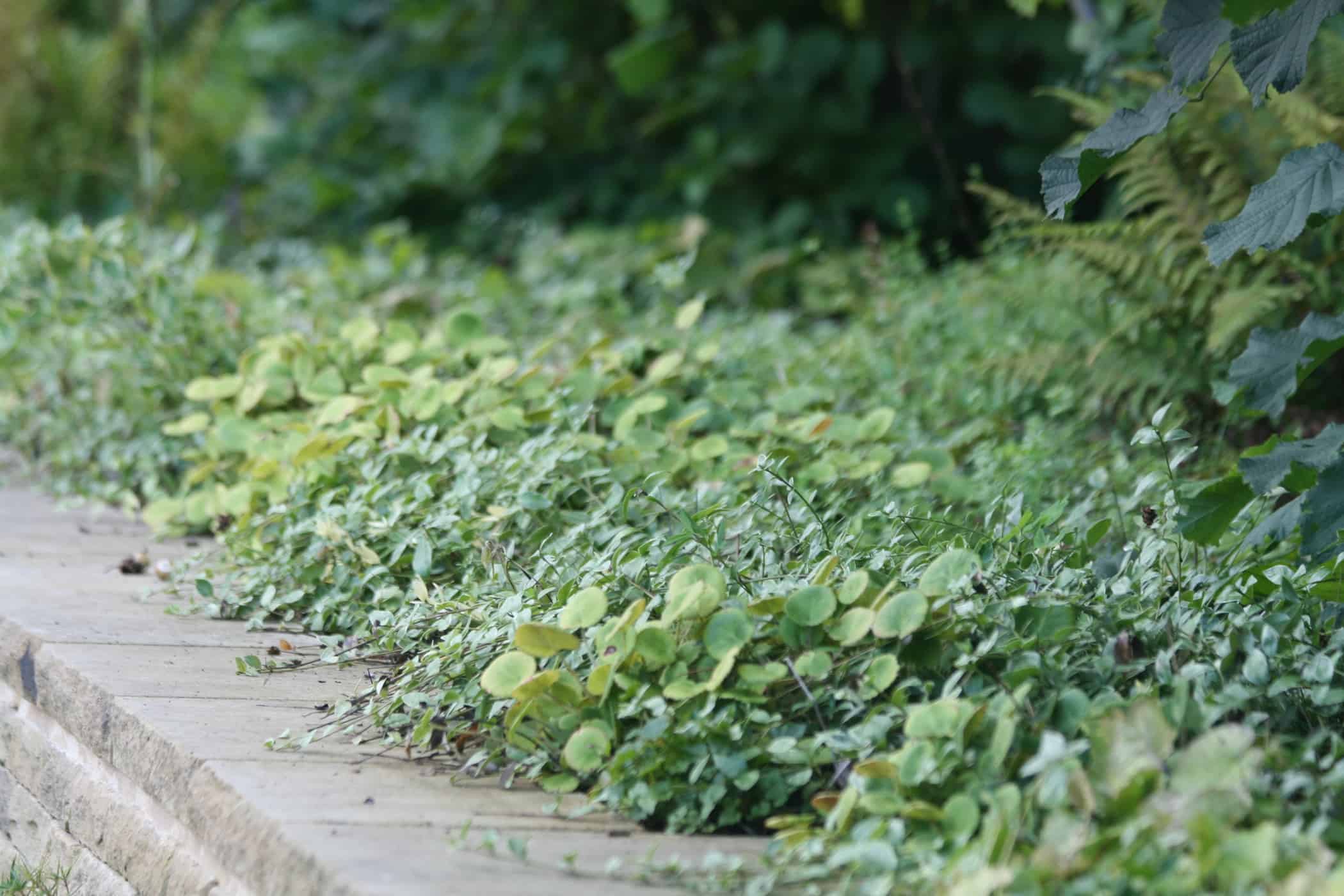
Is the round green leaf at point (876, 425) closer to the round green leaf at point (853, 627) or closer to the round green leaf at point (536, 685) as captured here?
the round green leaf at point (853, 627)

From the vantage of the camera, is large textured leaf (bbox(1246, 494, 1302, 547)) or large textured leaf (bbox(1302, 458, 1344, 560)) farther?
large textured leaf (bbox(1246, 494, 1302, 547))

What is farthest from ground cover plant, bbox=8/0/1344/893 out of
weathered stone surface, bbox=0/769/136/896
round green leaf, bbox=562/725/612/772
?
weathered stone surface, bbox=0/769/136/896

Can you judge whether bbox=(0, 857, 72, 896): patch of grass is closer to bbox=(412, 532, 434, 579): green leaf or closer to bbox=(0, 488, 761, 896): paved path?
bbox=(0, 488, 761, 896): paved path

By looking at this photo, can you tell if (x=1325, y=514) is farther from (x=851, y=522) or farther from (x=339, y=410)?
(x=339, y=410)

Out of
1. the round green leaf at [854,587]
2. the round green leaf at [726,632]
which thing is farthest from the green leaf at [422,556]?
the round green leaf at [854,587]

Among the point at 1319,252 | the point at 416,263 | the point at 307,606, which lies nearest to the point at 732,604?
the point at 307,606

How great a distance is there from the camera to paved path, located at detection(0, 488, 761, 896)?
146 cm

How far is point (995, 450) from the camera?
9.84 ft

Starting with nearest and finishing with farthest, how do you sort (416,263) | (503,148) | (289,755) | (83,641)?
(289,755) → (83,641) → (416,263) → (503,148)

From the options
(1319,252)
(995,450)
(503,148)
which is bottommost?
(995,450)

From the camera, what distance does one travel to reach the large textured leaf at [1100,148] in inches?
71.2

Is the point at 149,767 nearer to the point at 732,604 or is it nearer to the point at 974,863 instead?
the point at 732,604

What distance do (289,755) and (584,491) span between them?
977 millimetres

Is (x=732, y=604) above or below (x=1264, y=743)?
above
